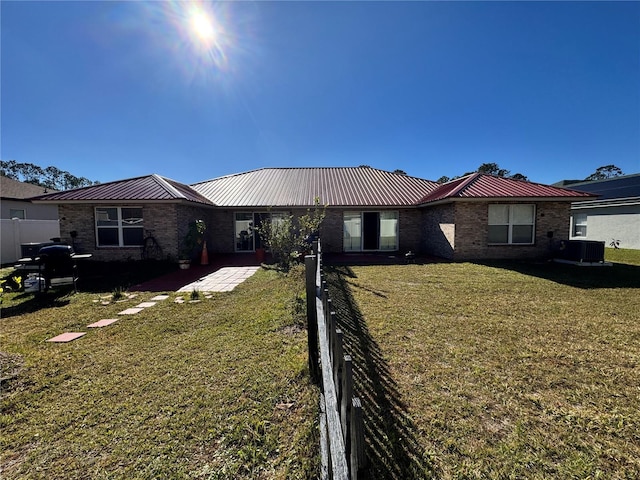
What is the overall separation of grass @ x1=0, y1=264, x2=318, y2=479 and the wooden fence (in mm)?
310

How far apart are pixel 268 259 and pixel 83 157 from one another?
68.2 ft

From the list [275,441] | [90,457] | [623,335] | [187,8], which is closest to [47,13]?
[187,8]

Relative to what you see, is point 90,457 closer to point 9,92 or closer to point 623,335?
point 623,335

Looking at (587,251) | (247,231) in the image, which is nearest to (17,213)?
(247,231)

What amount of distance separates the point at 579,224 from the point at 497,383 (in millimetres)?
23293

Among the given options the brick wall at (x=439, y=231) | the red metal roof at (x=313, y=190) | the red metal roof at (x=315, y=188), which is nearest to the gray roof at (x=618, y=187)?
the red metal roof at (x=313, y=190)

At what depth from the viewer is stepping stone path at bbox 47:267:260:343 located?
14.7 feet

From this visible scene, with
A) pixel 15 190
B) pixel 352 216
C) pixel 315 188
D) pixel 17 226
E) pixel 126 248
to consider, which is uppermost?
pixel 15 190

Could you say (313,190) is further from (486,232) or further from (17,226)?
(17,226)

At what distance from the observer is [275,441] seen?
7.04 ft

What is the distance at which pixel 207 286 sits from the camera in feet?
26.2

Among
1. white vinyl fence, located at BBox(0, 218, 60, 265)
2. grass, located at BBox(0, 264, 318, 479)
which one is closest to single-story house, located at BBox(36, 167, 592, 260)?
white vinyl fence, located at BBox(0, 218, 60, 265)

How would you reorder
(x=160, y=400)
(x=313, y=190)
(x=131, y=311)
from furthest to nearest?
(x=313, y=190)
(x=131, y=311)
(x=160, y=400)

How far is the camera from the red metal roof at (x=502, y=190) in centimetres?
1110
